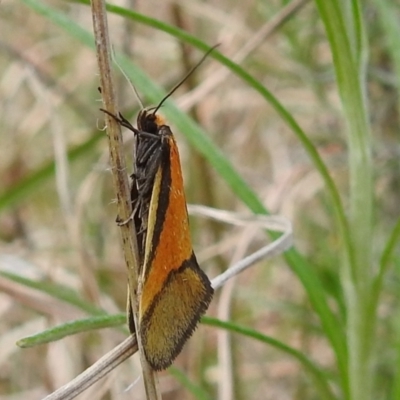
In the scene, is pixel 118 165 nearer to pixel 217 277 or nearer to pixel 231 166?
pixel 217 277

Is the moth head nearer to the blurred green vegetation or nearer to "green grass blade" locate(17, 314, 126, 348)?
the blurred green vegetation

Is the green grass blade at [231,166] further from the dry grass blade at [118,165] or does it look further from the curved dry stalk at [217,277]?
the dry grass blade at [118,165]

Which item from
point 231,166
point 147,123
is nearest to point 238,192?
point 231,166

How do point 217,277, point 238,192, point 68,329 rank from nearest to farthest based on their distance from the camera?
1. point 68,329
2. point 217,277
3. point 238,192

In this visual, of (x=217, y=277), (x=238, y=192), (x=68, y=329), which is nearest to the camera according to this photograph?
(x=68, y=329)

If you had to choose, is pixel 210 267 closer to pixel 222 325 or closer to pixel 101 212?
pixel 101 212

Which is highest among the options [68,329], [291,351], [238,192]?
[238,192]

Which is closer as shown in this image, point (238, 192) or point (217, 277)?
point (217, 277)

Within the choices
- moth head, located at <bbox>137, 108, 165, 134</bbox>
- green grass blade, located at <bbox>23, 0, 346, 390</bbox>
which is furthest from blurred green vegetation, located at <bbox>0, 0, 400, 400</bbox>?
moth head, located at <bbox>137, 108, 165, 134</bbox>

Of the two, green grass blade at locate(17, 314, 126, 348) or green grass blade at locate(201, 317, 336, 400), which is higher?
green grass blade at locate(17, 314, 126, 348)

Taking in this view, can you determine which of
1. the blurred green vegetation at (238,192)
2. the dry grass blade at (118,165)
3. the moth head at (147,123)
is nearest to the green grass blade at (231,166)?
the blurred green vegetation at (238,192)

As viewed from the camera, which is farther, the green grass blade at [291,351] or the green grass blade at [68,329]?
the green grass blade at [291,351]

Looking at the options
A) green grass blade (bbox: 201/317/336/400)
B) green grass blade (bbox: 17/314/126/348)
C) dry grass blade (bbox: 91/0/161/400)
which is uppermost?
dry grass blade (bbox: 91/0/161/400)
